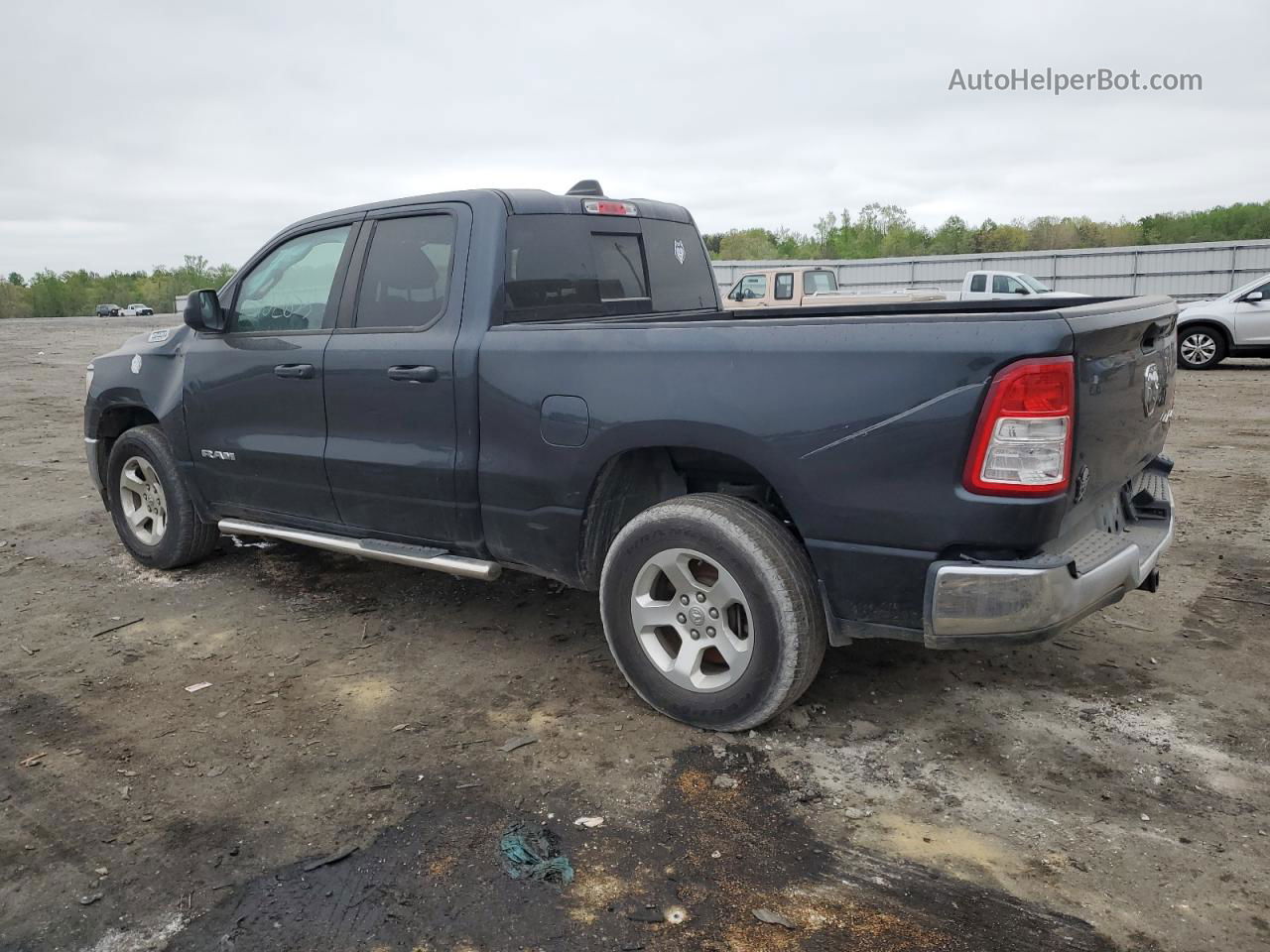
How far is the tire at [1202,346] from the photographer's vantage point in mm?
14453

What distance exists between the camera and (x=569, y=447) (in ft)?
11.9

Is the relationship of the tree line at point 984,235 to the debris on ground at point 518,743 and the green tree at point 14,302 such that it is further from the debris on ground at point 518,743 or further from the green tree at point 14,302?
the green tree at point 14,302

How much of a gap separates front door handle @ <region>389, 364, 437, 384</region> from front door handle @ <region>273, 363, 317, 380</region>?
0.56 m

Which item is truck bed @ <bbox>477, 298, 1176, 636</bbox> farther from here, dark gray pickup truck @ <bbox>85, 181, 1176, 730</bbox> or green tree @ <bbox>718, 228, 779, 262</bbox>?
green tree @ <bbox>718, 228, 779, 262</bbox>

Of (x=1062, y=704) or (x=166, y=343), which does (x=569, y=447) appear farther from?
(x=166, y=343)

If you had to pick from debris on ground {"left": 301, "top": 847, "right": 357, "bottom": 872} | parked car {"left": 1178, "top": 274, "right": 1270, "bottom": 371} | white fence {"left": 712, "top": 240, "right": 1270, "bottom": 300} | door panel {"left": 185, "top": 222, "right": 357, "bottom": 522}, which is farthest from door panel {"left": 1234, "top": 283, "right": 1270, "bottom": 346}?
debris on ground {"left": 301, "top": 847, "right": 357, "bottom": 872}

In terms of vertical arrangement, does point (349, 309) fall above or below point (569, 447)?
above

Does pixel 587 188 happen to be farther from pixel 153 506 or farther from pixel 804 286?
pixel 804 286

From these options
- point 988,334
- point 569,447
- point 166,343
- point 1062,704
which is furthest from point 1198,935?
point 166,343

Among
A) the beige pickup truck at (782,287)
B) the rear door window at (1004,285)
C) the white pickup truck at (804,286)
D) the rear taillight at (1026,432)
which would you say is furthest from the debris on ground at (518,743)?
the rear door window at (1004,285)

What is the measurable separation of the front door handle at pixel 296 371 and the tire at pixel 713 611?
176 cm

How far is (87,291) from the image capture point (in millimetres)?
89125

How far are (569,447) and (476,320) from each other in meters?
0.73

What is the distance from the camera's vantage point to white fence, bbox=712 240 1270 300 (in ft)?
86.6
